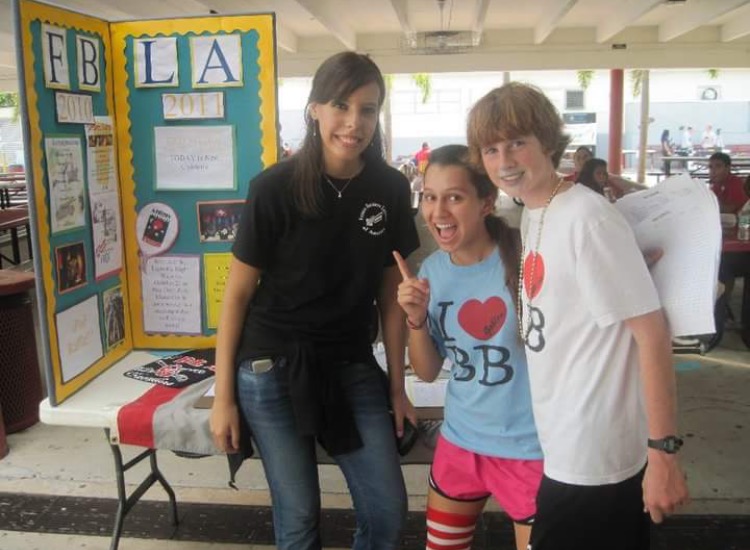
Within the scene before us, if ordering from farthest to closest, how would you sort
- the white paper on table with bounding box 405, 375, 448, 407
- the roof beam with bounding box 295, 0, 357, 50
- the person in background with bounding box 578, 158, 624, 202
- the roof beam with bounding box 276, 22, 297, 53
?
the roof beam with bounding box 276, 22, 297, 53 → the roof beam with bounding box 295, 0, 357, 50 → the person in background with bounding box 578, 158, 624, 202 → the white paper on table with bounding box 405, 375, 448, 407

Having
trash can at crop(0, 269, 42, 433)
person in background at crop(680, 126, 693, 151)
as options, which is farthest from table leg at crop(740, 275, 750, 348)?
person in background at crop(680, 126, 693, 151)

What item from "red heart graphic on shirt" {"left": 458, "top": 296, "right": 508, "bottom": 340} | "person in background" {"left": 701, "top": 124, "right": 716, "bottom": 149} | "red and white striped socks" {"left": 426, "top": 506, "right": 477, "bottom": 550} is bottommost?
"red and white striped socks" {"left": 426, "top": 506, "right": 477, "bottom": 550}

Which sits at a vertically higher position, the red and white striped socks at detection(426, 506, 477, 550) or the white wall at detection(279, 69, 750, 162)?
the white wall at detection(279, 69, 750, 162)

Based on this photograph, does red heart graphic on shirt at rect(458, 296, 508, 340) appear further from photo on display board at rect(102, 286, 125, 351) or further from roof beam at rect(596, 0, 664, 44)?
roof beam at rect(596, 0, 664, 44)

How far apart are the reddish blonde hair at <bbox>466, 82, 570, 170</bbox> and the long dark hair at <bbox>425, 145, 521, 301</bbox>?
0.53 feet

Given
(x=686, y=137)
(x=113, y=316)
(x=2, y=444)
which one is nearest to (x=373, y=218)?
(x=113, y=316)

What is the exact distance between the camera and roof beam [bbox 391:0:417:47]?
30.0 feet

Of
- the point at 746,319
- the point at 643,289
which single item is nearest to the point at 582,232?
the point at 643,289

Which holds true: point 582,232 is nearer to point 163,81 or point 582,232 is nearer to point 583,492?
point 583,492

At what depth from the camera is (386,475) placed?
5.72 ft

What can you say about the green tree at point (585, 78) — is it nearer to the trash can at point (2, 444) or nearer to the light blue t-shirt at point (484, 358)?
the trash can at point (2, 444)

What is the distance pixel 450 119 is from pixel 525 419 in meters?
25.0

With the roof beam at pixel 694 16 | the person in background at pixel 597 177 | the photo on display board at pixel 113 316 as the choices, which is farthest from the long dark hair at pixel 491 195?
the roof beam at pixel 694 16

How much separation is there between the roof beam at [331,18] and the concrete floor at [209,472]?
6.53 meters
